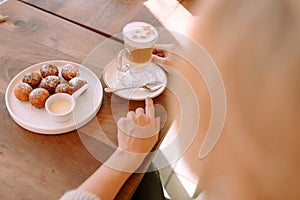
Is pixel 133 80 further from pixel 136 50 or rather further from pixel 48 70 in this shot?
pixel 48 70

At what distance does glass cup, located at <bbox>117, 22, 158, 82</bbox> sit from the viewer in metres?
1.05

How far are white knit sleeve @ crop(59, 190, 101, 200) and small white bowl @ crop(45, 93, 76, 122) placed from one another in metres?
0.21

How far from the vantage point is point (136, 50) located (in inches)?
41.7

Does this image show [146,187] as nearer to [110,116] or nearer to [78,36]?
[110,116]

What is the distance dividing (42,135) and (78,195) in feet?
0.66

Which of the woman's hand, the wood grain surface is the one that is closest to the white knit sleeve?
the woman's hand

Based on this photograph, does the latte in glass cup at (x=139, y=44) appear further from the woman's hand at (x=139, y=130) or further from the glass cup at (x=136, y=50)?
the woman's hand at (x=139, y=130)

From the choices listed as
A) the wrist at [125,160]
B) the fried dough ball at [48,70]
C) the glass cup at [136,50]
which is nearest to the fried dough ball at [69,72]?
the fried dough ball at [48,70]

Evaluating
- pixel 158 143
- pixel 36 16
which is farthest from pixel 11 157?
pixel 36 16

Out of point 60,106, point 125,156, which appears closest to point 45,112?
point 60,106

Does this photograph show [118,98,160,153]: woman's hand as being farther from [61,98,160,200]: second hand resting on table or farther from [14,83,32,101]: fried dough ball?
[14,83,32,101]: fried dough ball

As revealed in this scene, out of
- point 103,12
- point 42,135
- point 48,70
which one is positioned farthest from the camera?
point 103,12

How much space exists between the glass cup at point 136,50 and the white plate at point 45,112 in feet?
0.36

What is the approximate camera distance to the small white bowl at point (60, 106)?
3.03ft
